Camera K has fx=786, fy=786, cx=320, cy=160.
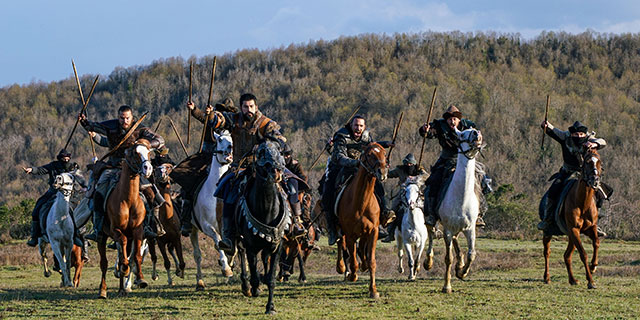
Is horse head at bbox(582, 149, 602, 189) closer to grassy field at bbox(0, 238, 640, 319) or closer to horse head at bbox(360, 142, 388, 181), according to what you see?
grassy field at bbox(0, 238, 640, 319)

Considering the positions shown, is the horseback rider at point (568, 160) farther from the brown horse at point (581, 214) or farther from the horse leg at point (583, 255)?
the horse leg at point (583, 255)

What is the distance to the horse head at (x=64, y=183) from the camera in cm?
1875

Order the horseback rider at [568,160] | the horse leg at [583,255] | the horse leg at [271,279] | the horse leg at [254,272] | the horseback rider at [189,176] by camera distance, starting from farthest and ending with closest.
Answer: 1. the horseback rider at [189,176]
2. the horseback rider at [568,160]
3. the horse leg at [583,255]
4. the horse leg at [254,272]
5. the horse leg at [271,279]

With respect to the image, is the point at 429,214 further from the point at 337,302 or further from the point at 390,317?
the point at 390,317

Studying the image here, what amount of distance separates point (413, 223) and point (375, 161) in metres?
7.58

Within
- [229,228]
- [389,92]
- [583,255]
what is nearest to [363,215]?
[229,228]

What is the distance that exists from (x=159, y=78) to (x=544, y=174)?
A: 6617cm

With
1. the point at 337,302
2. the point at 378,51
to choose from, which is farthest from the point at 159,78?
the point at 337,302

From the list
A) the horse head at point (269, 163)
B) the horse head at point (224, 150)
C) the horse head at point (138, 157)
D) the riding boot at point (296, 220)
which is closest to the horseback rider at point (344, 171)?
the riding boot at point (296, 220)

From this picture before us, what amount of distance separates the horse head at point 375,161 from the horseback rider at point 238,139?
1.42m

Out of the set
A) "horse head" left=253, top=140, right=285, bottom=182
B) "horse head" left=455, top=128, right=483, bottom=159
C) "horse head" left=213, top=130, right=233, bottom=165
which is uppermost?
"horse head" left=455, top=128, right=483, bottom=159

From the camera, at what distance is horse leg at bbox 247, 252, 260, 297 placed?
12594 millimetres

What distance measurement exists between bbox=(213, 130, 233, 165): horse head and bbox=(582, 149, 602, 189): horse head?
23.2 feet

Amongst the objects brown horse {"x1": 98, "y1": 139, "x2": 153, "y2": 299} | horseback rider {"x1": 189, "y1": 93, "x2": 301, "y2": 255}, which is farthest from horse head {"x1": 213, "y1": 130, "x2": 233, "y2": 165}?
brown horse {"x1": 98, "y1": 139, "x2": 153, "y2": 299}
